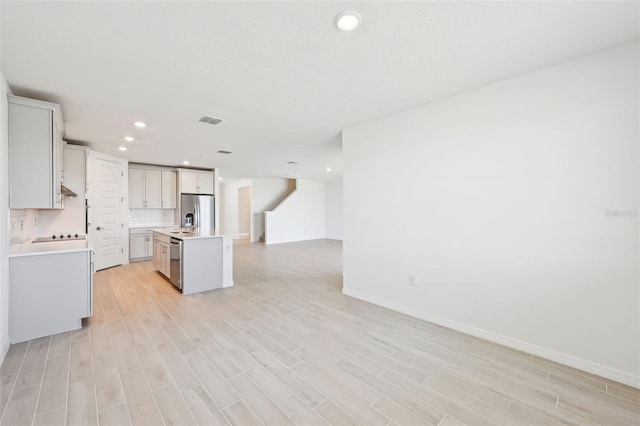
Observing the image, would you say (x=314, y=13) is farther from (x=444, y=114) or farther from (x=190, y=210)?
(x=190, y=210)

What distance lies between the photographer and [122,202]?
5906 millimetres

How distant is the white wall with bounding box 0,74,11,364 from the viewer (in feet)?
7.64

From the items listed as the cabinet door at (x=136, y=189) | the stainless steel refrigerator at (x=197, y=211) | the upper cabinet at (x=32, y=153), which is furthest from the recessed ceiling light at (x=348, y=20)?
the cabinet door at (x=136, y=189)

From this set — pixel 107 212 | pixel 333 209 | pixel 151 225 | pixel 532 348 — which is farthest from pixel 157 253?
pixel 333 209

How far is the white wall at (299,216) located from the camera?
9.69 m

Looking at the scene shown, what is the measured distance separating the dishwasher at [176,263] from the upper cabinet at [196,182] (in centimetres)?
303

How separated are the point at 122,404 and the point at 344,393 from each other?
59.5 inches

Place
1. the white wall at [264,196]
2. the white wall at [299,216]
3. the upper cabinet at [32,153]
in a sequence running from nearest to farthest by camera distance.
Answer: the upper cabinet at [32,153] < the white wall at [299,216] < the white wall at [264,196]

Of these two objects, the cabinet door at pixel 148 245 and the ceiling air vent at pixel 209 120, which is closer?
the ceiling air vent at pixel 209 120

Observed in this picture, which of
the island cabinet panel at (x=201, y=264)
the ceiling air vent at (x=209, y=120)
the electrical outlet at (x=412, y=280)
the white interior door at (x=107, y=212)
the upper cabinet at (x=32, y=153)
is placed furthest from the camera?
Answer: the white interior door at (x=107, y=212)

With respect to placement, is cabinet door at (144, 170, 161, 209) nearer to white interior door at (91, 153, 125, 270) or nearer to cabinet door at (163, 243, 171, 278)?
white interior door at (91, 153, 125, 270)

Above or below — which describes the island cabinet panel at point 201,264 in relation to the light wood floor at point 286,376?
above

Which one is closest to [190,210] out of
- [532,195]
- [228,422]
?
[228,422]

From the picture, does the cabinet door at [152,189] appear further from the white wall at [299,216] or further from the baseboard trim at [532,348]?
the baseboard trim at [532,348]
